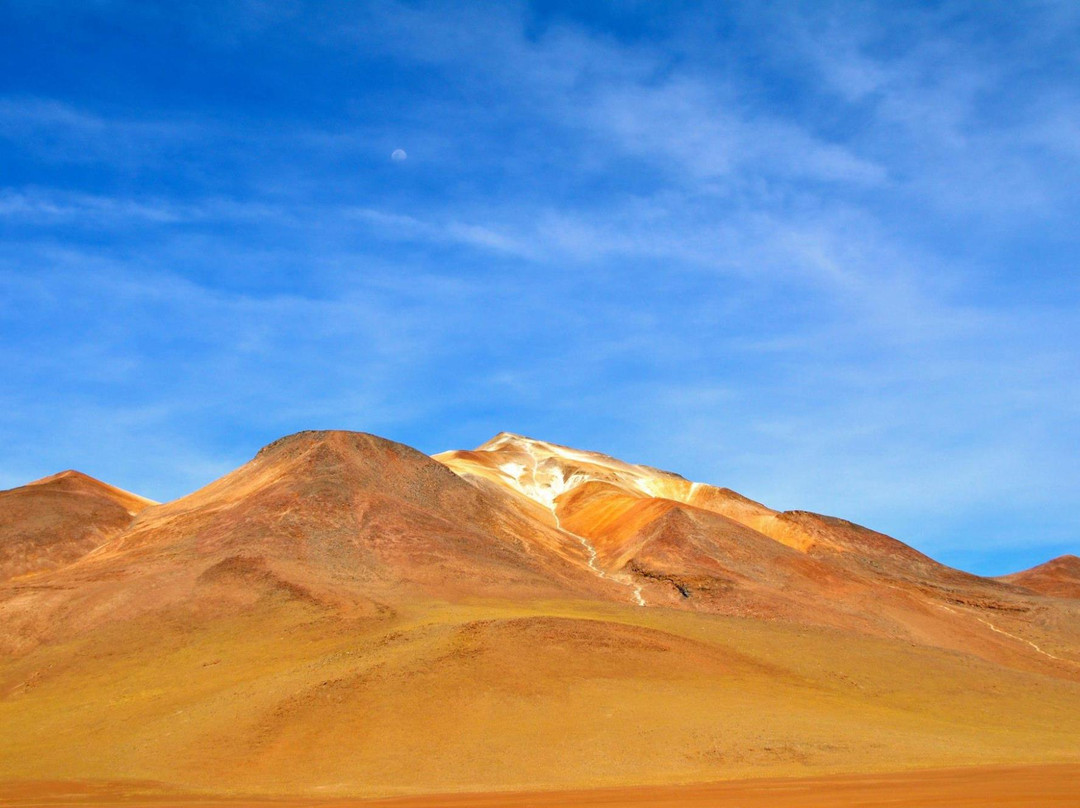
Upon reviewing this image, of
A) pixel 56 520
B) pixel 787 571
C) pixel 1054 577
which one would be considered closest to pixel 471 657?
pixel 787 571

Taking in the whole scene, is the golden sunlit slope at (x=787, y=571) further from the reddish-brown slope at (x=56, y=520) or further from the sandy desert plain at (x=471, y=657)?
→ the reddish-brown slope at (x=56, y=520)

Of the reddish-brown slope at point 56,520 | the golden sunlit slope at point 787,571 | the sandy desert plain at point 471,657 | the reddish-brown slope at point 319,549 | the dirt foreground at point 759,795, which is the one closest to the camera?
the dirt foreground at point 759,795

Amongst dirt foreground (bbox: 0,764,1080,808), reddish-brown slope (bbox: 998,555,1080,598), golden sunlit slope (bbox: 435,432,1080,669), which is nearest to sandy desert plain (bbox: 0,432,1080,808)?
dirt foreground (bbox: 0,764,1080,808)

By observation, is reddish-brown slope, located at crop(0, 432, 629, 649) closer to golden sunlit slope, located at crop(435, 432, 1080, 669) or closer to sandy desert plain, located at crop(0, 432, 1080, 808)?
sandy desert plain, located at crop(0, 432, 1080, 808)

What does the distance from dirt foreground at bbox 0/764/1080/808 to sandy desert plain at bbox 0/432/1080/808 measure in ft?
0.57

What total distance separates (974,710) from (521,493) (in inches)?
2294

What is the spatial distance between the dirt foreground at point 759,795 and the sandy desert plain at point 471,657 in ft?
0.57

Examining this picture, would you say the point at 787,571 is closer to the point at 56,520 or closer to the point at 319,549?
the point at 319,549

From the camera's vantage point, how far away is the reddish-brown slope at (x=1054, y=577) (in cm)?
11038

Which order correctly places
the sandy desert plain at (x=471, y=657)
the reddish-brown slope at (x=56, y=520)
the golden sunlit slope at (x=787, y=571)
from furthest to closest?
the reddish-brown slope at (x=56, y=520)
the golden sunlit slope at (x=787, y=571)
the sandy desert plain at (x=471, y=657)

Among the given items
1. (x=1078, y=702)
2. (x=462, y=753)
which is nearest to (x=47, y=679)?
(x=462, y=753)

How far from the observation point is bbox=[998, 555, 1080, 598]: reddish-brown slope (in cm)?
11038

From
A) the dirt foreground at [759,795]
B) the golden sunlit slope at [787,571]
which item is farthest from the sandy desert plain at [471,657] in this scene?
the golden sunlit slope at [787,571]

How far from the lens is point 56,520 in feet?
228
